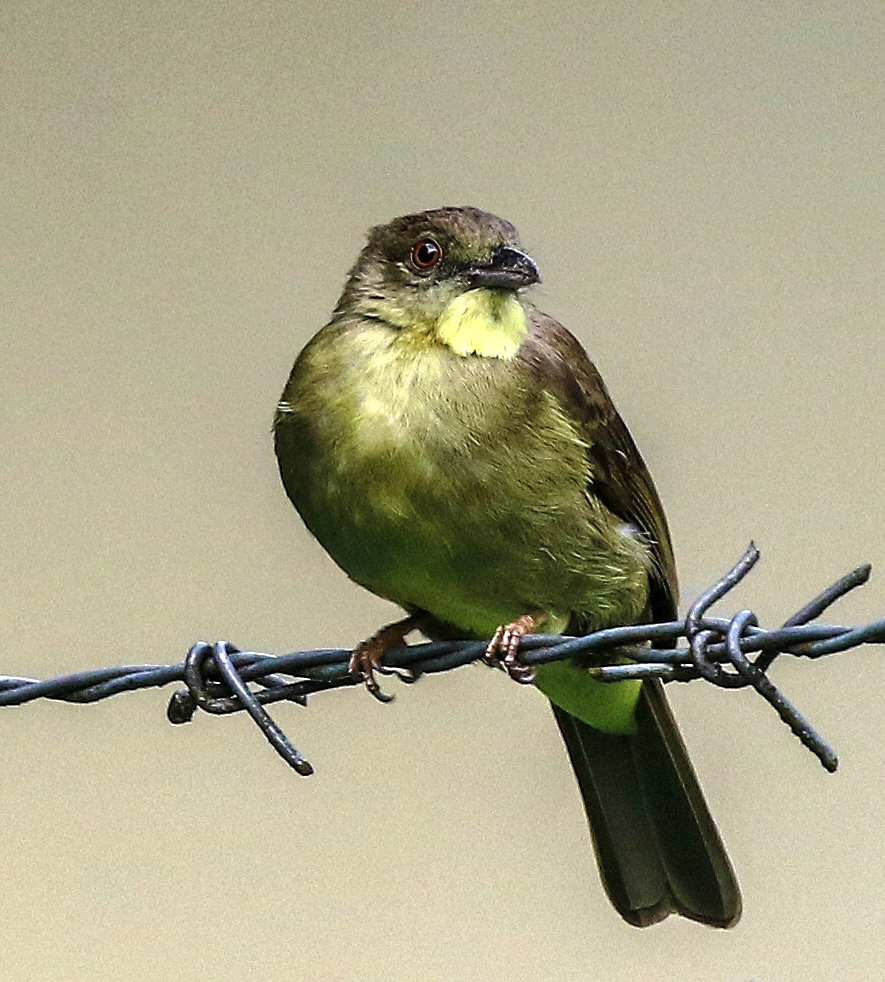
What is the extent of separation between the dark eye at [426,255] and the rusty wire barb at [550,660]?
62 cm

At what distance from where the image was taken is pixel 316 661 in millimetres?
1637

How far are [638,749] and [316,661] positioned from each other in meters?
0.92

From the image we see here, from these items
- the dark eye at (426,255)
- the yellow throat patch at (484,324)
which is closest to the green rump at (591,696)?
the yellow throat patch at (484,324)

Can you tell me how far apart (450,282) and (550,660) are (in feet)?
2.30

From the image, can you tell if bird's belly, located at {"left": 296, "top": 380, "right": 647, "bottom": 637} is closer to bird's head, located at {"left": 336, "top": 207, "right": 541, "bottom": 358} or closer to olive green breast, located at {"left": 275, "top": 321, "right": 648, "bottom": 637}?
olive green breast, located at {"left": 275, "top": 321, "right": 648, "bottom": 637}

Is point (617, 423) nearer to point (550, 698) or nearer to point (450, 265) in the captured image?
point (450, 265)

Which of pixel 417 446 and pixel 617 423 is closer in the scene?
pixel 417 446

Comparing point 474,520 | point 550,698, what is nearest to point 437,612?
point 474,520

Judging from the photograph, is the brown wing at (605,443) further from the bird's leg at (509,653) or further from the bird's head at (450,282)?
the bird's leg at (509,653)

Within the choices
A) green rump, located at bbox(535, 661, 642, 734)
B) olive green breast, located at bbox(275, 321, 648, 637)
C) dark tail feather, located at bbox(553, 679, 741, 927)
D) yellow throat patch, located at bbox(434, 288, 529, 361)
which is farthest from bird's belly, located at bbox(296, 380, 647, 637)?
dark tail feather, located at bbox(553, 679, 741, 927)

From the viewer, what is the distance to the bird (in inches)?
74.5

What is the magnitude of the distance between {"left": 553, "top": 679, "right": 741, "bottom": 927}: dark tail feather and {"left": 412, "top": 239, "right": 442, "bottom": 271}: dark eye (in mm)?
736

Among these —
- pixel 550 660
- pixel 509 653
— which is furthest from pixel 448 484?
pixel 550 660

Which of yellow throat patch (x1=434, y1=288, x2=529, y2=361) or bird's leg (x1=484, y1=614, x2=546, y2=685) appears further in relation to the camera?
yellow throat patch (x1=434, y1=288, x2=529, y2=361)
